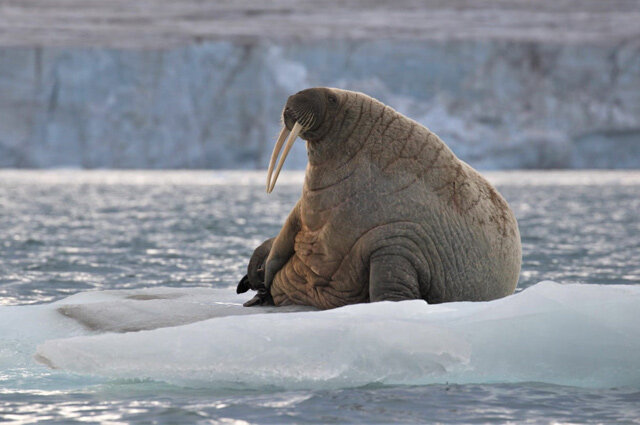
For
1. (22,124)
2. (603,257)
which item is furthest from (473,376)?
(22,124)

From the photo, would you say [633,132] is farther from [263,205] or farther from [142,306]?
[142,306]

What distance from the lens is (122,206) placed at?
67.5 feet

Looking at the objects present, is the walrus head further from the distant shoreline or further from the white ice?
the distant shoreline

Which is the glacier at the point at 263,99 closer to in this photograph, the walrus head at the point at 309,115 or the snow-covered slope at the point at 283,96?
the snow-covered slope at the point at 283,96

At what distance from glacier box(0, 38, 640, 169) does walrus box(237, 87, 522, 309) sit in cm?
2725

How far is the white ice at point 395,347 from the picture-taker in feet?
13.0

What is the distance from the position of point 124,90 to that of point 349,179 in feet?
95.0

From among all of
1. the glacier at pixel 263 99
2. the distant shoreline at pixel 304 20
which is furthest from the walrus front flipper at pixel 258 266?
the distant shoreline at pixel 304 20

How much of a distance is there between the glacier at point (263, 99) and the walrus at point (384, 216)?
27.2m

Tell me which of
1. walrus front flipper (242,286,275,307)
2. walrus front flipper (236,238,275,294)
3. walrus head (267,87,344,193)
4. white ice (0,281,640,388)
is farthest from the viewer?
walrus front flipper (236,238,275,294)

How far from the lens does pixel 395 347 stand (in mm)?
3992

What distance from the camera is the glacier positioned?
32.7 metres

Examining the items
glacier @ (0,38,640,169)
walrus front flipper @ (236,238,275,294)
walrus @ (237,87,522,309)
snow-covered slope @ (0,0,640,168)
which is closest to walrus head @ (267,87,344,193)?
walrus @ (237,87,522,309)

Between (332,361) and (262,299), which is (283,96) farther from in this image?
(332,361)
